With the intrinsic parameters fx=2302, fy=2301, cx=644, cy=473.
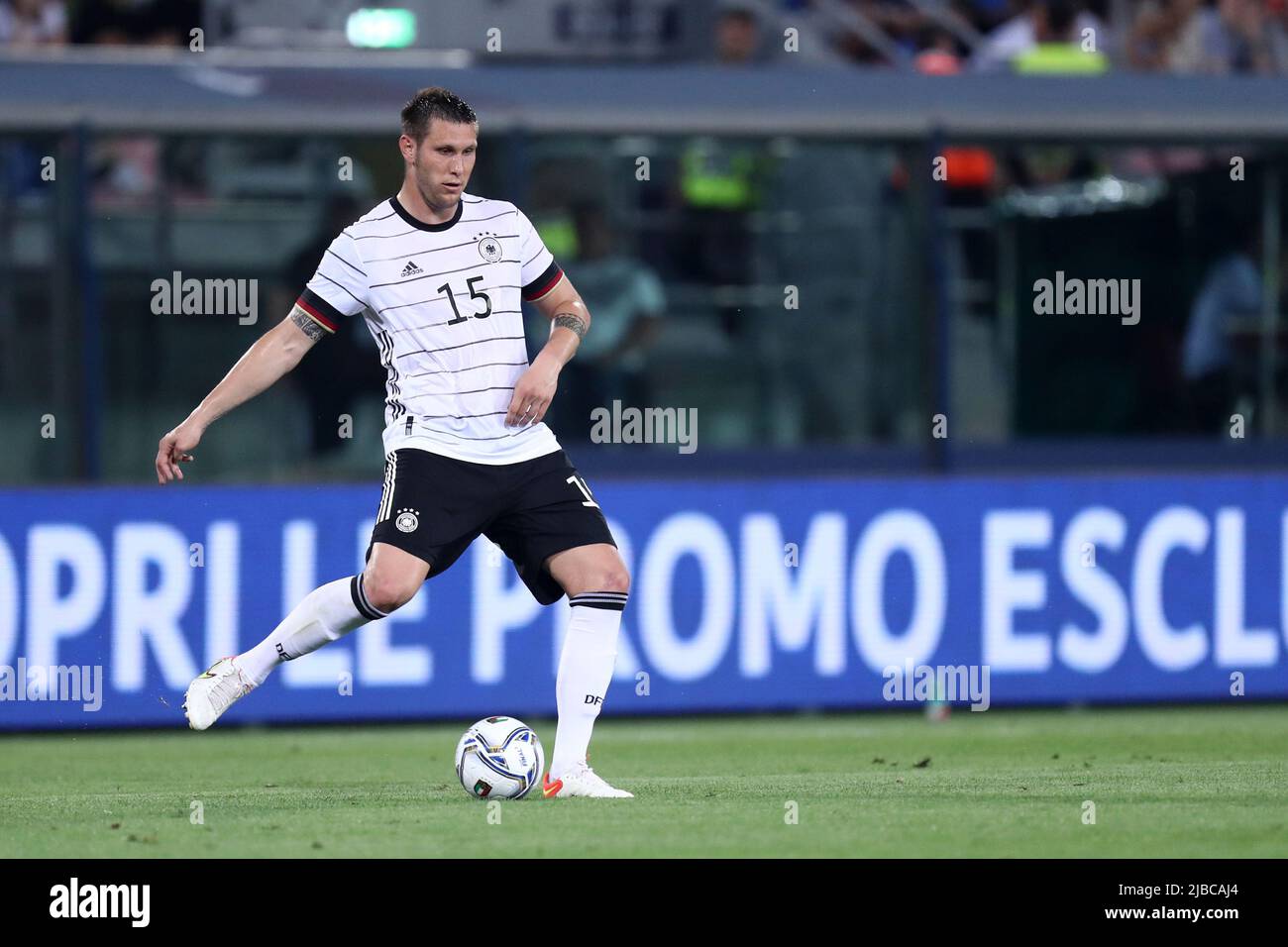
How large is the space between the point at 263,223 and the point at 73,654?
2393mm

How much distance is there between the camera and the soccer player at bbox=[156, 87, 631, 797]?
7242 mm

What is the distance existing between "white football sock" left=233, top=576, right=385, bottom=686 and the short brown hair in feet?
4.70

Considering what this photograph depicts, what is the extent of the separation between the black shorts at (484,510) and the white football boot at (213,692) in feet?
2.00

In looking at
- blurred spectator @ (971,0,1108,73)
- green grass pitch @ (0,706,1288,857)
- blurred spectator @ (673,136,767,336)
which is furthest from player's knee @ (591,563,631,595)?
blurred spectator @ (971,0,1108,73)

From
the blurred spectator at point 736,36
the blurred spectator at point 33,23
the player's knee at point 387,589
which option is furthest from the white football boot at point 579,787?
the blurred spectator at point 33,23

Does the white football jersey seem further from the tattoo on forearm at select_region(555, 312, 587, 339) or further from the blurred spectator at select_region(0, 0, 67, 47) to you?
the blurred spectator at select_region(0, 0, 67, 47)

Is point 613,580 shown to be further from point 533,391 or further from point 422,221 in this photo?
point 422,221

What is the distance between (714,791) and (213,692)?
1.68m

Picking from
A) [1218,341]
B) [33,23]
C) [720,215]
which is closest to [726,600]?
[720,215]

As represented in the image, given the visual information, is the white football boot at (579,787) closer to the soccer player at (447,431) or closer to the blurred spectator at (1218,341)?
the soccer player at (447,431)

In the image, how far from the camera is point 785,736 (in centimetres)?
1042

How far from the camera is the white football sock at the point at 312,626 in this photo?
24.2 ft
